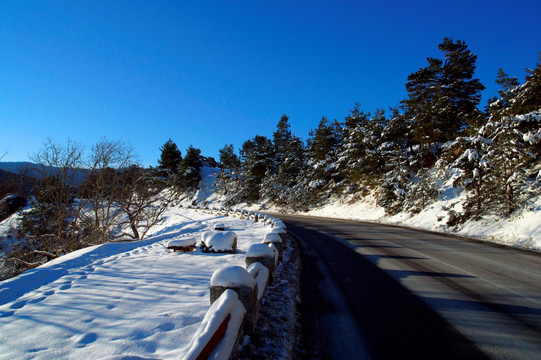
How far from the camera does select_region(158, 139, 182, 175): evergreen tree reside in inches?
1837

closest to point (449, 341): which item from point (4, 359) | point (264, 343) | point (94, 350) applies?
point (264, 343)

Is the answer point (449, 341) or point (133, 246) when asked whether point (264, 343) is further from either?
point (133, 246)

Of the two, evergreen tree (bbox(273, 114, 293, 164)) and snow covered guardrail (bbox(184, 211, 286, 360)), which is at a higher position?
evergreen tree (bbox(273, 114, 293, 164))

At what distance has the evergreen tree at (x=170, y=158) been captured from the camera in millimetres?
46656

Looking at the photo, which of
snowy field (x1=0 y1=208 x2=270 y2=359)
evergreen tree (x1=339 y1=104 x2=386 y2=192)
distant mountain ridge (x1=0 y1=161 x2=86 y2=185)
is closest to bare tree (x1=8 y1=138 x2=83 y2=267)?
distant mountain ridge (x1=0 y1=161 x2=86 y2=185)

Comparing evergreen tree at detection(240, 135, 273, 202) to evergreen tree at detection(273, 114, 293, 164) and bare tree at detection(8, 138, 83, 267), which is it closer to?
evergreen tree at detection(273, 114, 293, 164)

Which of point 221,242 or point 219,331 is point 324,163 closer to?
point 221,242

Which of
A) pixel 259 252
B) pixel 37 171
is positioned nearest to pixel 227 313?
pixel 259 252

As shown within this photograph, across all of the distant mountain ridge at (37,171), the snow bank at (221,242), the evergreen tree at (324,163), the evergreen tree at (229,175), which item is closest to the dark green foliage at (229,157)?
the evergreen tree at (229,175)

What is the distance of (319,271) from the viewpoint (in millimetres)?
5930

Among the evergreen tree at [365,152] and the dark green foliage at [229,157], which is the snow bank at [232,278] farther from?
the dark green foliage at [229,157]

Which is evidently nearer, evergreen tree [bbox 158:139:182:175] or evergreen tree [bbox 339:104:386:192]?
evergreen tree [bbox 339:104:386:192]

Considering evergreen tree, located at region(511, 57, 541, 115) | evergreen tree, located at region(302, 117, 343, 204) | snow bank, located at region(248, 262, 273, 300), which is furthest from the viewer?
evergreen tree, located at region(302, 117, 343, 204)

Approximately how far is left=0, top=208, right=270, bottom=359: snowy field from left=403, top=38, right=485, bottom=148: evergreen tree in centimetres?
1931
